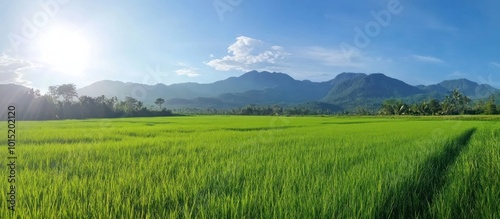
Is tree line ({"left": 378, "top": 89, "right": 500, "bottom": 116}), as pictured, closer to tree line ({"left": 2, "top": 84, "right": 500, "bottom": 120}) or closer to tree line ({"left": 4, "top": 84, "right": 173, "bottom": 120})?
tree line ({"left": 2, "top": 84, "right": 500, "bottom": 120})

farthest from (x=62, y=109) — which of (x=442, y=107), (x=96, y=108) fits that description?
(x=442, y=107)

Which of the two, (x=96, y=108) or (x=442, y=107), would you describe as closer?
(x=96, y=108)

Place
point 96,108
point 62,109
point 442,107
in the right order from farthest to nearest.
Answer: point 442,107, point 96,108, point 62,109

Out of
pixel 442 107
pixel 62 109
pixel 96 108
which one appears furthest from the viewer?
pixel 442 107

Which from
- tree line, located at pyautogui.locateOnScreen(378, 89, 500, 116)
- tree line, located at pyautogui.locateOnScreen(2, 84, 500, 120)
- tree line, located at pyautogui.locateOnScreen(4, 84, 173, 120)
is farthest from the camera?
tree line, located at pyautogui.locateOnScreen(378, 89, 500, 116)

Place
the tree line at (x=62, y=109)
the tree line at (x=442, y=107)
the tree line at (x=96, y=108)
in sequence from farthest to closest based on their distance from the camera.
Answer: the tree line at (x=442, y=107) → the tree line at (x=96, y=108) → the tree line at (x=62, y=109)

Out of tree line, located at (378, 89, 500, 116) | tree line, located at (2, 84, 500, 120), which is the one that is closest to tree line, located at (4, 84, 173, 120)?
tree line, located at (2, 84, 500, 120)

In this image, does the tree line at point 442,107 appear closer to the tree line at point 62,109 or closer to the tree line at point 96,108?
the tree line at point 96,108

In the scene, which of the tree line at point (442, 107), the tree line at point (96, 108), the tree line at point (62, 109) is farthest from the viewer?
the tree line at point (442, 107)

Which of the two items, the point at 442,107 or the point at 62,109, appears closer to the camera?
the point at 62,109

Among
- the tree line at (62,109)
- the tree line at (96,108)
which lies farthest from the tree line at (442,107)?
the tree line at (62,109)

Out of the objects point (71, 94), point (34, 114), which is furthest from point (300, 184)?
point (71, 94)

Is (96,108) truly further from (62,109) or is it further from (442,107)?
(442,107)

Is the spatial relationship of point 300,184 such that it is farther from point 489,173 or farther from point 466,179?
point 489,173
